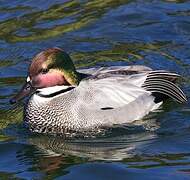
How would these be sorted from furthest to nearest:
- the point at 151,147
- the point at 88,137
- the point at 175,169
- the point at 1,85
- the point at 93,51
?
1. the point at 93,51
2. the point at 1,85
3. the point at 88,137
4. the point at 151,147
5. the point at 175,169

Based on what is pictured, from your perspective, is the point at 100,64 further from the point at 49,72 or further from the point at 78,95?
the point at 49,72

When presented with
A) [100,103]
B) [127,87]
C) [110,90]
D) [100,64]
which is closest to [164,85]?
[127,87]

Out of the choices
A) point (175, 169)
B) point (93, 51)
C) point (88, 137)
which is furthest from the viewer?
point (93, 51)

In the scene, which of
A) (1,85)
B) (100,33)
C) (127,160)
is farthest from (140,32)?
(127,160)

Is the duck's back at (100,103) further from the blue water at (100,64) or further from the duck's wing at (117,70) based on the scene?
the blue water at (100,64)

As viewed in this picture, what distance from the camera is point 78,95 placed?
33.3 ft

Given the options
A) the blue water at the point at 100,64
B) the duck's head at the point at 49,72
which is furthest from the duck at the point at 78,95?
the blue water at the point at 100,64

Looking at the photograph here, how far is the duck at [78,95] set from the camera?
394 inches

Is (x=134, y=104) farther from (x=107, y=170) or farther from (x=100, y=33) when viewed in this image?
(x=100, y=33)

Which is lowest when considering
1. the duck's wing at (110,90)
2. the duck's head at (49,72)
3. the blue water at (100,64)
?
the blue water at (100,64)

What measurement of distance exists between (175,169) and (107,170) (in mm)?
707

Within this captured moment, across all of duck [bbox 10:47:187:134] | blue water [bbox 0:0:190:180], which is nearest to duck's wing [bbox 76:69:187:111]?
duck [bbox 10:47:187:134]

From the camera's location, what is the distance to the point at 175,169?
858 cm

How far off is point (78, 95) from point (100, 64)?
2342 mm
